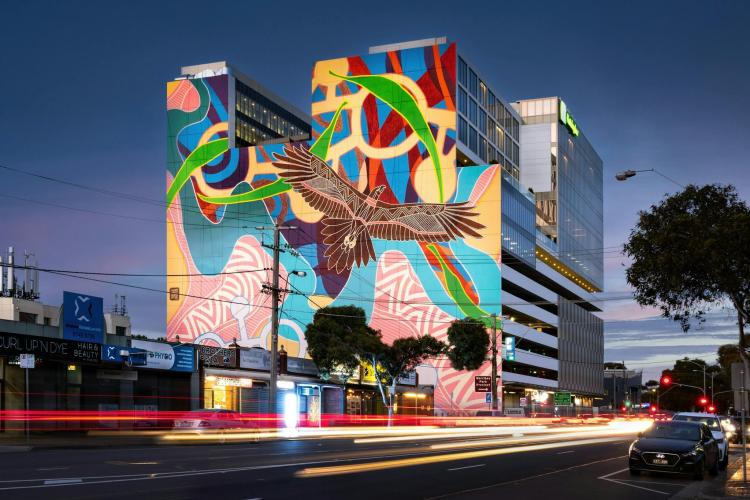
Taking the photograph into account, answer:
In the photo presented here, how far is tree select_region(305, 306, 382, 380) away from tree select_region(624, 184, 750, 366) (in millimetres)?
40437

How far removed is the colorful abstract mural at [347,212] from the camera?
107938 mm

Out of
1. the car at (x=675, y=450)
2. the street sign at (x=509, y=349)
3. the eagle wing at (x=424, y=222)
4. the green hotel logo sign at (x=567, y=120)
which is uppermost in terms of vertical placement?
the green hotel logo sign at (x=567, y=120)

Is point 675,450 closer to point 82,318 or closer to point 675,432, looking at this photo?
point 675,432

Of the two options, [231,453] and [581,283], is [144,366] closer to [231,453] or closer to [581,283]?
[231,453]

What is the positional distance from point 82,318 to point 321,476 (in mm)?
27798

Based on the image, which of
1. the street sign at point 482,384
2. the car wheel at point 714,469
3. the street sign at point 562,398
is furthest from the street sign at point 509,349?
the car wheel at point 714,469

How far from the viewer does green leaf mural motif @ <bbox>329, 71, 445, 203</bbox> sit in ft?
361

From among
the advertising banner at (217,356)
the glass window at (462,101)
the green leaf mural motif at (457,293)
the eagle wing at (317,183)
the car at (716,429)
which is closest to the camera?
the car at (716,429)

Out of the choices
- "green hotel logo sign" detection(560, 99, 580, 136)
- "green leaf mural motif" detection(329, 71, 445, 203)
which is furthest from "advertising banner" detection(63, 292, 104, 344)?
"green hotel logo sign" detection(560, 99, 580, 136)

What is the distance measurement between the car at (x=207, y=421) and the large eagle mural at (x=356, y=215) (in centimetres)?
6861

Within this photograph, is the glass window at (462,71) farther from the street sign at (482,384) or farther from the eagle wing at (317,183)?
the street sign at (482,384)

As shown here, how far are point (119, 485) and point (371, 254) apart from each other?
9451cm

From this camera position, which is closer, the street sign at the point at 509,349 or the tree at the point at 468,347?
the tree at the point at 468,347

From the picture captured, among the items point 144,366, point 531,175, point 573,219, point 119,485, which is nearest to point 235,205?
point 531,175
